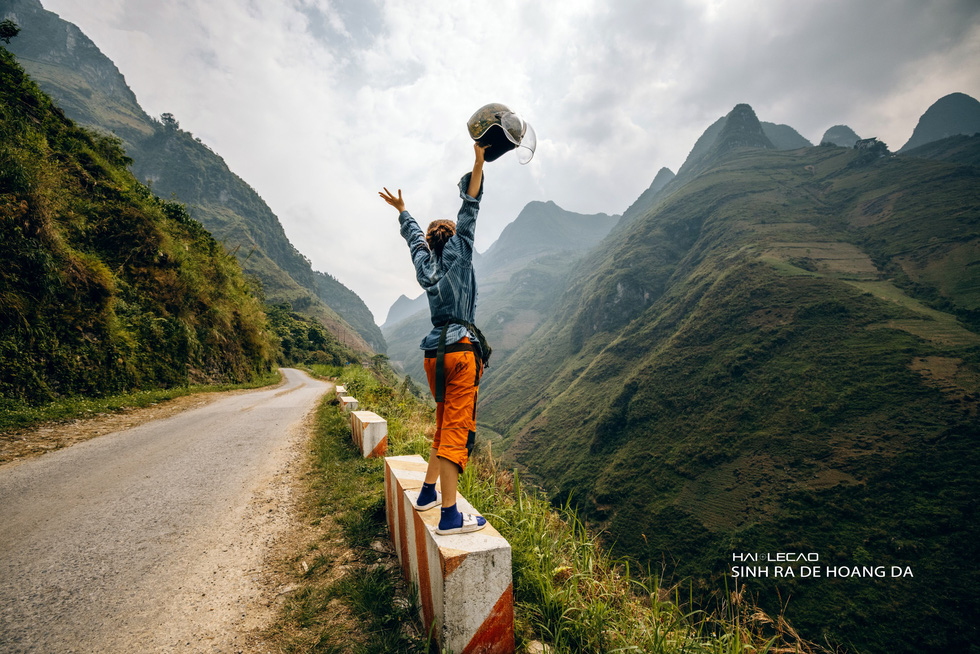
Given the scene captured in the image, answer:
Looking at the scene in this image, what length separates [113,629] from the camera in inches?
83.3

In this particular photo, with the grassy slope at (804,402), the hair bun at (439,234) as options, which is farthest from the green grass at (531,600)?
the grassy slope at (804,402)

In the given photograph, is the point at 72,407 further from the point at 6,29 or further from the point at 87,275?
the point at 6,29

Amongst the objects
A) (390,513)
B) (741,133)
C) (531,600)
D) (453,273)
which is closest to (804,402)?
(531,600)

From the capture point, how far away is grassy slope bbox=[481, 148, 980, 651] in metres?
43.4

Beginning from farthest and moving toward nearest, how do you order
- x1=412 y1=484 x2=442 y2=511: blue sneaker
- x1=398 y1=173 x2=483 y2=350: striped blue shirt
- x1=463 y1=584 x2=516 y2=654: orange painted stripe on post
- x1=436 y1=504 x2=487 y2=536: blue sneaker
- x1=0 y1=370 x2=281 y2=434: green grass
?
1. x1=0 y1=370 x2=281 y2=434: green grass
2. x1=398 y1=173 x2=483 y2=350: striped blue shirt
3. x1=412 y1=484 x2=442 y2=511: blue sneaker
4. x1=436 y1=504 x2=487 y2=536: blue sneaker
5. x1=463 y1=584 x2=516 y2=654: orange painted stripe on post

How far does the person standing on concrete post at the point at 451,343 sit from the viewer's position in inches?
87.6

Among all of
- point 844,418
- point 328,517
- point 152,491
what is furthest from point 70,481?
point 844,418

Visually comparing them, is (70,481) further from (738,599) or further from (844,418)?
(844,418)

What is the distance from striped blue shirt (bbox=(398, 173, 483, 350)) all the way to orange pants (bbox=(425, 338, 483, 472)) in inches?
7.1

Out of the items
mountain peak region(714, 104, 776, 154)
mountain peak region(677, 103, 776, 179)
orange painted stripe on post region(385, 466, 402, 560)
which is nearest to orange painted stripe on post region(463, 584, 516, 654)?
orange painted stripe on post region(385, 466, 402, 560)

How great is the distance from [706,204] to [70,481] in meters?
167

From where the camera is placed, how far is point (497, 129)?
2826mm

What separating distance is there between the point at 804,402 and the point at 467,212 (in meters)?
83.6

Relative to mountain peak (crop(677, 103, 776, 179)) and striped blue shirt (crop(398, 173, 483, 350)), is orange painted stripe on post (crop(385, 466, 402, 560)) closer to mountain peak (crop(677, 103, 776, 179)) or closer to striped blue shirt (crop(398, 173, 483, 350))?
striped blue shirt (crop(398, 173, 483, 350))
